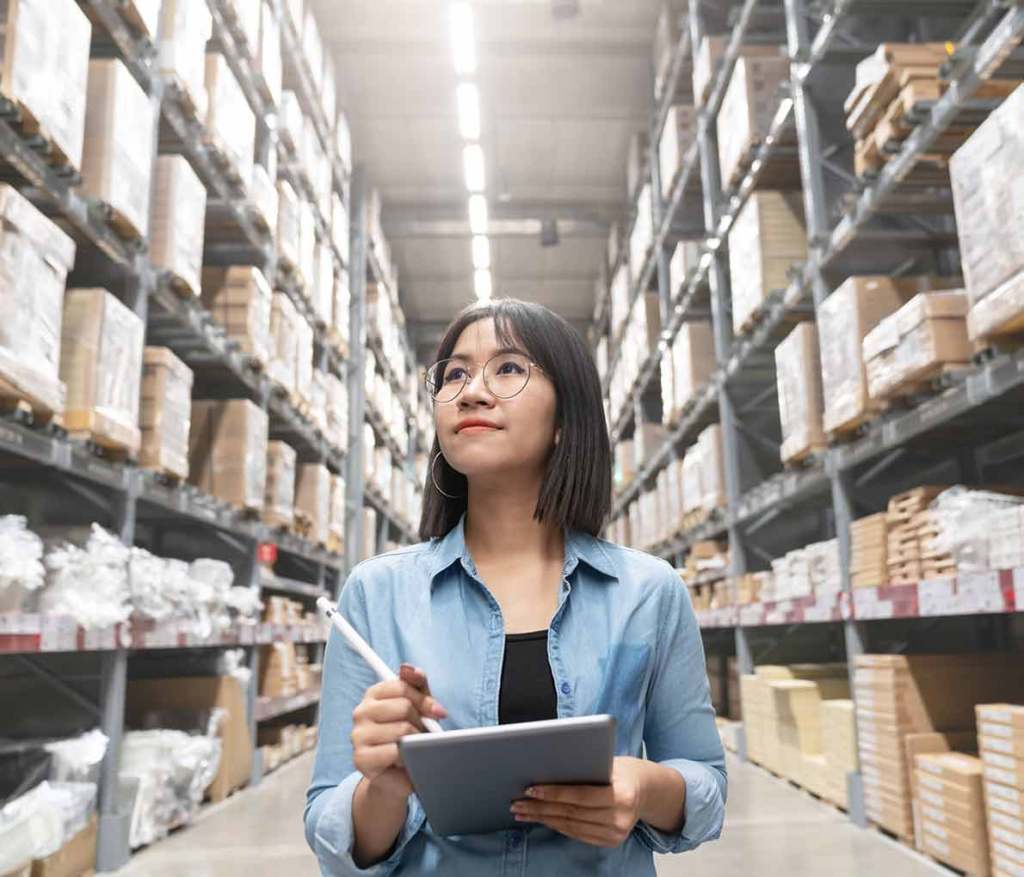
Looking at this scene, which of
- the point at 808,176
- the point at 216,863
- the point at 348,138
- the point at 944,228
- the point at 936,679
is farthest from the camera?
the point at 348,138

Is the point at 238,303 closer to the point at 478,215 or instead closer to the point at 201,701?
the point at 201,701

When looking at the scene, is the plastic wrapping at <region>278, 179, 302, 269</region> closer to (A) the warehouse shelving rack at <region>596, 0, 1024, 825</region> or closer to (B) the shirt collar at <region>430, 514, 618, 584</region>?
(A) the warehouse shelving rack at <region>596, 0, 1024, 825</region>

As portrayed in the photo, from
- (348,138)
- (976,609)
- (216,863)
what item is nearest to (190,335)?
(216,863)

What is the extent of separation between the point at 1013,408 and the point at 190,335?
427 cm

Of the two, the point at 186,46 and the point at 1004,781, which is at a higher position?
the point at 186,46

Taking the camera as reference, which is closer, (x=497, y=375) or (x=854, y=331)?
(x=497, y=375)

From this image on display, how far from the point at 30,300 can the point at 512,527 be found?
2.35m

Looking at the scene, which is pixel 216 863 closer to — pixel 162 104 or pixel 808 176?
pixel 162 104

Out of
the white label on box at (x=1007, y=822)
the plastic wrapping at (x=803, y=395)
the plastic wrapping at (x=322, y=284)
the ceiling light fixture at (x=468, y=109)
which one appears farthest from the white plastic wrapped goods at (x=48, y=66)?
the ceiling light fixture at (x=468, y=109)

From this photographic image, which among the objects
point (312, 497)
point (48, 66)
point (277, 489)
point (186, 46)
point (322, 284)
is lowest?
point (277, 489)

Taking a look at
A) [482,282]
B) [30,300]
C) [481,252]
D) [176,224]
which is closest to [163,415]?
[176,224]

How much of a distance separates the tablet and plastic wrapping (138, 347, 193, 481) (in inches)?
141

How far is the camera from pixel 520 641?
1443 millimetres

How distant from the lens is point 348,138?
35.2 ft
